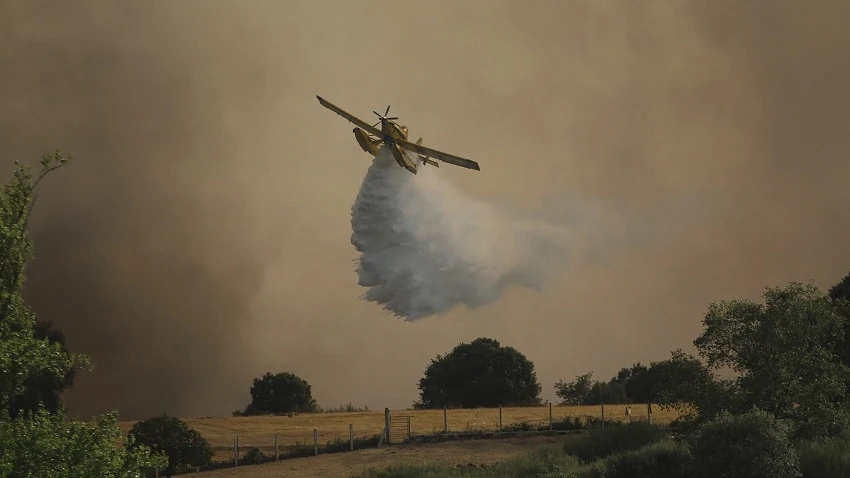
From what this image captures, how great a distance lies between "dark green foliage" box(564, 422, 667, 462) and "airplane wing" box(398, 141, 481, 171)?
1808 cm

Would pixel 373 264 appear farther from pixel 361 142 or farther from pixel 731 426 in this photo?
pixel 731 426

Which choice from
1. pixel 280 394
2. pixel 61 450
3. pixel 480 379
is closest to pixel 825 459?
pixel 61 450

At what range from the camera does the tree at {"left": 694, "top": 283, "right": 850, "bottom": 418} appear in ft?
133

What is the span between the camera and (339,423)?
77.4m

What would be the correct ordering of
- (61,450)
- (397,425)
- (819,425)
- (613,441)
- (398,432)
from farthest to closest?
(397,425)
(398,432)
(613,441)
(819,425)
(61,450)

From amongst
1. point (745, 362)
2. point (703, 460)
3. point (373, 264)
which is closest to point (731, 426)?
point (703, 460)

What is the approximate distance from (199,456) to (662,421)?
30.1 meters

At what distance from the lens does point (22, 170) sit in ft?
106

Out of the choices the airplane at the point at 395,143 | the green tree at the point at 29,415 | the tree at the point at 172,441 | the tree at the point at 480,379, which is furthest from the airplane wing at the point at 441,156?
the tree at the point at 480,379

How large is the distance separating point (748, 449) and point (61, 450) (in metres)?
23.1

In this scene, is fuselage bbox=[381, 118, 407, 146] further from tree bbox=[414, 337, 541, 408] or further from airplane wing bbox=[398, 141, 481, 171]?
tree bbox=[414, 337, 541, 408]

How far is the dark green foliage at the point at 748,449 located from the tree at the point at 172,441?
90.0ft

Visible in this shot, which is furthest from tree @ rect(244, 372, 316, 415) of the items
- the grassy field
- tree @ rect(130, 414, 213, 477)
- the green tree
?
the green tree

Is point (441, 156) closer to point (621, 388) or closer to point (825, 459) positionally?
point (825, 459)
